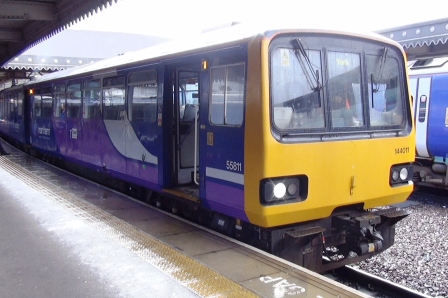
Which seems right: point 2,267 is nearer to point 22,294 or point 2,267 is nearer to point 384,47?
point 22,294

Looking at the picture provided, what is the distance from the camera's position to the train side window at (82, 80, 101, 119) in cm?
855

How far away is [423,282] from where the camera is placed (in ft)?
17.3

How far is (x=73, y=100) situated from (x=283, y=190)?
697 centimetres

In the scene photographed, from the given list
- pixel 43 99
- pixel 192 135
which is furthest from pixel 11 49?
pixel 192 135

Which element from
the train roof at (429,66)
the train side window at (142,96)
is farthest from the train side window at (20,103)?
the train roof at (429,66)

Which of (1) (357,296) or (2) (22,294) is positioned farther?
(2) (22,294)

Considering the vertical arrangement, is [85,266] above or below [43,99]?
below

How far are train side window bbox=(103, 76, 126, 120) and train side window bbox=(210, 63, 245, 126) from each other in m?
2.70

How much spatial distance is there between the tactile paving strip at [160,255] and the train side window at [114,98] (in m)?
1.57

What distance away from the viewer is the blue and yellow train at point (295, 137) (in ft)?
14.7

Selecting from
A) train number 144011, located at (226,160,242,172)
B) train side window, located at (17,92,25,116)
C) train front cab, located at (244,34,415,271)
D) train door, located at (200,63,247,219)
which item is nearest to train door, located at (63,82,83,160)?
train door, located at (200,63,247,219)

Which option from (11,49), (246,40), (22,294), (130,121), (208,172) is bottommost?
(22,294)

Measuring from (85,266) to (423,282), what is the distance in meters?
3.84

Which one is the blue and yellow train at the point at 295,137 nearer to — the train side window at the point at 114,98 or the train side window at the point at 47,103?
the train side window at the point at 114,98
